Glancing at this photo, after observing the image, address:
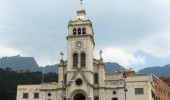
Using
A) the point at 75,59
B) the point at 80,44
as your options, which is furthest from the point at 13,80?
the point at 80,44

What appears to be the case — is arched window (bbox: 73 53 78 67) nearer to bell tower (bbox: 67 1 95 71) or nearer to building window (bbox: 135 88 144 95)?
bell tower (bbox: 67 1 95 71)

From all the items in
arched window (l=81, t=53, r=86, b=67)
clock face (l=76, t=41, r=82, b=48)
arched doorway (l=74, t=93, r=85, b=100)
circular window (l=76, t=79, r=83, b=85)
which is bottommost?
arched doorway (l=74, t=93, r=85, b=100)

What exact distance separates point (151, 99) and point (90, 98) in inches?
560

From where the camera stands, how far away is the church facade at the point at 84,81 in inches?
2928

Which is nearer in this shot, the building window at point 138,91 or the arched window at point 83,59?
the building window at point 138,91

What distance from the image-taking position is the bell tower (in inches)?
3027

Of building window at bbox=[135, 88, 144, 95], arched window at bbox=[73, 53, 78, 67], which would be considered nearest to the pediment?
arched window at bbox=[73, 53, 78, 67]

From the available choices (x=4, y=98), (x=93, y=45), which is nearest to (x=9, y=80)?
(x=4, y=98)

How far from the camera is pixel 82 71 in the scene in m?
75.2

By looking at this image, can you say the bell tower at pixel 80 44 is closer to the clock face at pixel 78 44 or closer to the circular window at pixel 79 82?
the clock face at pixel 78 44

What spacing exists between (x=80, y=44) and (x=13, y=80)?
67.4 metres

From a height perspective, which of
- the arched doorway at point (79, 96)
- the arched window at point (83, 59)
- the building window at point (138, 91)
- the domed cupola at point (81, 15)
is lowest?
the arched doorway at point (79, 96)

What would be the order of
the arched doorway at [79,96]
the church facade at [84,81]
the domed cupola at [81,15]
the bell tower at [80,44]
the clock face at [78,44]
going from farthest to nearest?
the domed cupola at [81,15]
the clock face at [78,44]
the bell tower at [80,44]
the arched doorway at [79,96]
the church facade at [84,81]

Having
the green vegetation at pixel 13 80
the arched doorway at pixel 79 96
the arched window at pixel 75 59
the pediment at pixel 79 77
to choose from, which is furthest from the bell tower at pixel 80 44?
the green vegetation at pixel 13 80
